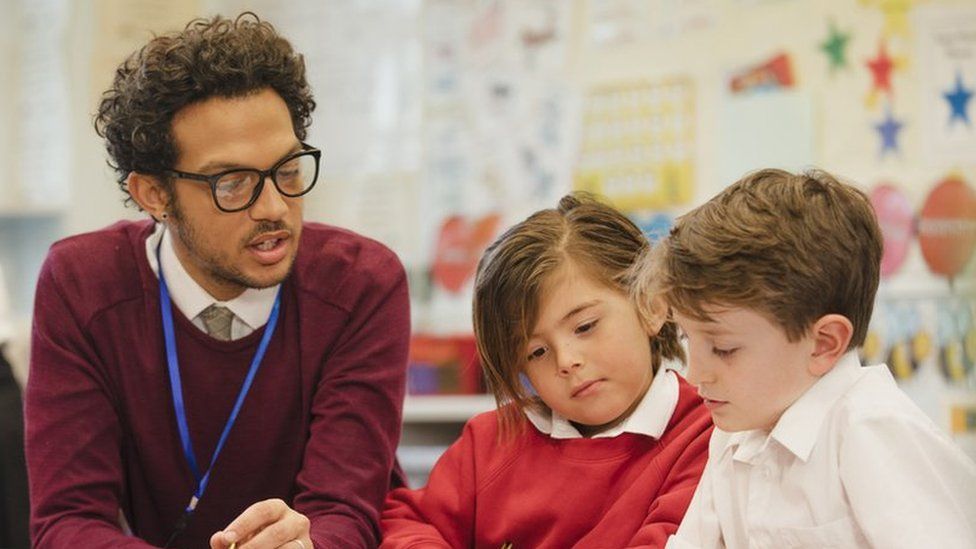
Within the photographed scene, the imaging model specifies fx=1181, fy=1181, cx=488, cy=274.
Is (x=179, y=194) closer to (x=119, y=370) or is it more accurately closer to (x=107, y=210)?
(x=119, y=370)

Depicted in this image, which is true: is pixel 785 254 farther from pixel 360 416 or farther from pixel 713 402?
pixel 360 416

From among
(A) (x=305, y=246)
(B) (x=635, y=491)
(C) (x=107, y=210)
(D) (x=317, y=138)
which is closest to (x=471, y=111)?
(D) (x=317, y=138)

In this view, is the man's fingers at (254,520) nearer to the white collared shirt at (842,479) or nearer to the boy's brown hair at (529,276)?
the boy's brown hair at (529,276)

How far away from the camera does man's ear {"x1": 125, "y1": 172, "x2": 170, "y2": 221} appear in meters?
1.80

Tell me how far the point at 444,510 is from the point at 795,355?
583mm

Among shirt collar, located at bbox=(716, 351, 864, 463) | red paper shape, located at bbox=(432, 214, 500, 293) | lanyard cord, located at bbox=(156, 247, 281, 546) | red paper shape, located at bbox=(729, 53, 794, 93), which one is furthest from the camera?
red paper shape, located at bbox=(432, 214, 500, 293)

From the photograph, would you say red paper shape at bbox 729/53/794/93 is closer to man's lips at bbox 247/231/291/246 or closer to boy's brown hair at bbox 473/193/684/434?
boy's brown hair at bbox 473/193/684/434

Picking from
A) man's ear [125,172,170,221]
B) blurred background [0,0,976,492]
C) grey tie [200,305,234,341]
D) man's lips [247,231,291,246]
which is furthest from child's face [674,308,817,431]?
blurred background [0,0,976,492]

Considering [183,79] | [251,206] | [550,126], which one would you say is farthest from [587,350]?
[550,126]

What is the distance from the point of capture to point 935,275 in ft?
9.58

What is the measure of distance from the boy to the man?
601mm

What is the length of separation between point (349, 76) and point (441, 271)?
76 centimetres

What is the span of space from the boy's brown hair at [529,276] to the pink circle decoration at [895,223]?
4.94 ft

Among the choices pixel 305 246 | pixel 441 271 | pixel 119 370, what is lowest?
pixel 441 271
